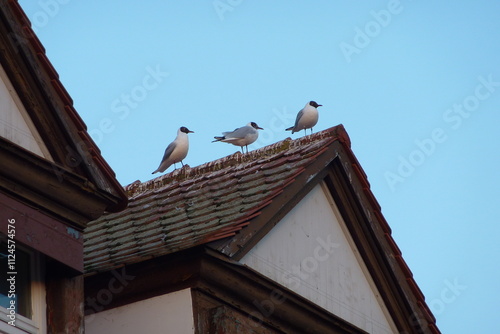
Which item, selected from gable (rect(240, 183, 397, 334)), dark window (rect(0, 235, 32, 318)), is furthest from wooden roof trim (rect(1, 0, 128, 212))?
gable (rect(240, 183, 397, 334))

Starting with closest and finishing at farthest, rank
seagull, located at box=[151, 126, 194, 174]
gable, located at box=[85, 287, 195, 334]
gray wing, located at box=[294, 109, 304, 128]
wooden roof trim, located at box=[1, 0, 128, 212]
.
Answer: wooden roof trim, located at box=[1, 0, 128, 212] → gable, located at box=[85, 287, 195, 334] → seagull, located at box=[151, 126, 194, 174] → gray wing, located at box=[294, 109, 304, 128]

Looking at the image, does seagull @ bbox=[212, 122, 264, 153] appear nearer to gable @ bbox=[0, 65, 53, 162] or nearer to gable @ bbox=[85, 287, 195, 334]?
gable @ bbox=[85, 287, 195, 334]

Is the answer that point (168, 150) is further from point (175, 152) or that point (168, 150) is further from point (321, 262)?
point (321, 262)

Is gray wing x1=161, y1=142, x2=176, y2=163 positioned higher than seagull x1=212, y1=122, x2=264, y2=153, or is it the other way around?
seagull x1=212, y1=122, x2=264, y2=153

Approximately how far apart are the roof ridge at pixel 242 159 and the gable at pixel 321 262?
61 cm

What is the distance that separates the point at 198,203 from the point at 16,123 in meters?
3.40

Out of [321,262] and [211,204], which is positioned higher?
[211,204]

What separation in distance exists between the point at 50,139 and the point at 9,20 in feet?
3.26

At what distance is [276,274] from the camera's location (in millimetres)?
11602

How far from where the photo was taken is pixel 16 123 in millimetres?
9250

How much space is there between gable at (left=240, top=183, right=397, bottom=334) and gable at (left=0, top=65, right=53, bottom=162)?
8.69 feet

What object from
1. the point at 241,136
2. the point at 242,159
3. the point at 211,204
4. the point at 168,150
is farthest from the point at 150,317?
the point at 241,136

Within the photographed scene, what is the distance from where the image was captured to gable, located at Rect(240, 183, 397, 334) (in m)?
11.7

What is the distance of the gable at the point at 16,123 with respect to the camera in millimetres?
9148
